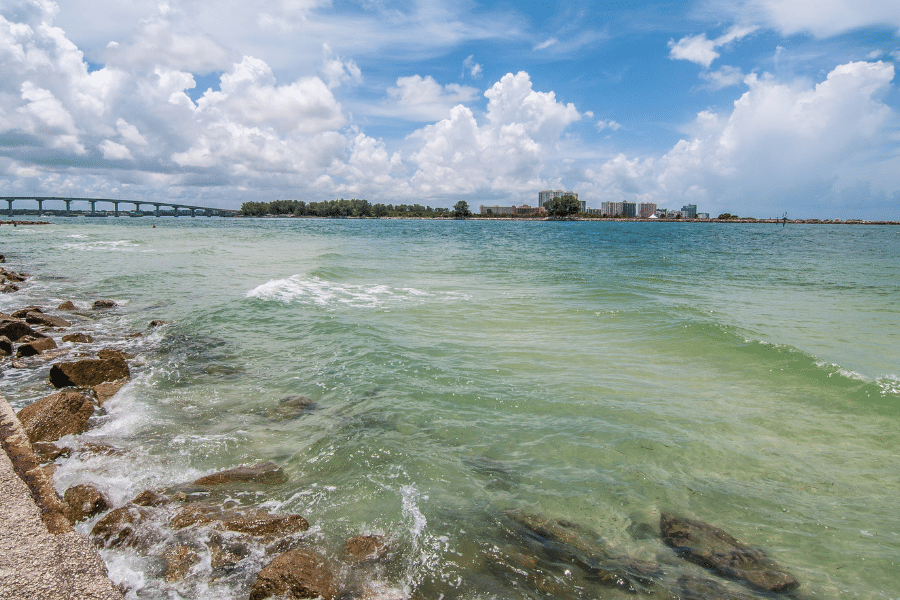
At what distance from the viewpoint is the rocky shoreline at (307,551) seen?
12.6ft

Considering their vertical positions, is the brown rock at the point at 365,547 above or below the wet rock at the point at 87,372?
below

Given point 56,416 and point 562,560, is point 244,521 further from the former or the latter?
point 56,416

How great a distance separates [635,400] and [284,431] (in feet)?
19.5

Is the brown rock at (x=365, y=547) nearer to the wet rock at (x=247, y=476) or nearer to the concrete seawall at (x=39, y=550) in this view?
the wet rock at (x=247, y=476)

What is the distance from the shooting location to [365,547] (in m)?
4.40

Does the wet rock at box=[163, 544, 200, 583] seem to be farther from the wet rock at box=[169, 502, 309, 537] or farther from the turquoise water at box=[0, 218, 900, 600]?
the wet rock at box=[169, 502, 309, 537]

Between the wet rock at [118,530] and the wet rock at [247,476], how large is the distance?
2.56 ft

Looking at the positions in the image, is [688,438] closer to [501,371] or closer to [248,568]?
[501,371]

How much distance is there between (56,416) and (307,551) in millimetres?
4873

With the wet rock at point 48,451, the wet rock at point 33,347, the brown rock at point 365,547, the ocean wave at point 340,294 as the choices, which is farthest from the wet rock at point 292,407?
the ocean wave at point 340,294

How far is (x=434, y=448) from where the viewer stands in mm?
6340

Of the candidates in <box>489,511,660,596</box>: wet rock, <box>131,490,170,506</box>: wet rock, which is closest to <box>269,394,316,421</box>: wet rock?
<box>131,490,170,506</box>: wet rock

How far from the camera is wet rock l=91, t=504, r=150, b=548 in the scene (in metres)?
4.30

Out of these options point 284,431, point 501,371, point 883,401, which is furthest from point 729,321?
point 284,431
